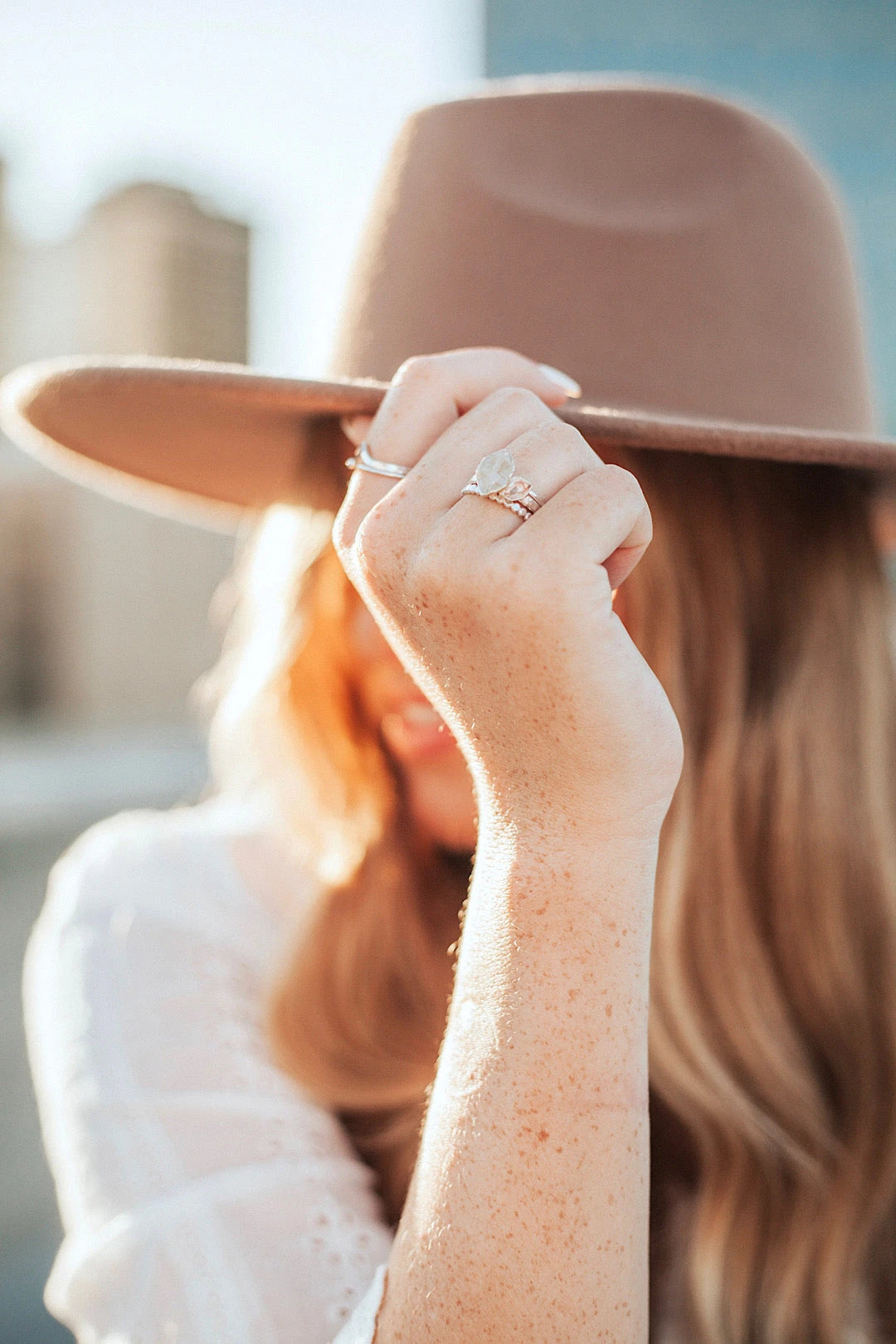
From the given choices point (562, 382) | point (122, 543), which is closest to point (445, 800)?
point (562, 382)

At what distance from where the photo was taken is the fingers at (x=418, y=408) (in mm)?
745

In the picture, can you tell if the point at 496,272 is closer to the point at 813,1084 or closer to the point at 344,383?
the point at 344,383

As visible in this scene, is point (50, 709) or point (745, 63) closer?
point (745, 63)

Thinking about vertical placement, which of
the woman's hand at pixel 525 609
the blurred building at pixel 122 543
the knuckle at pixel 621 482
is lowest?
the blurred building at pixel 122 543

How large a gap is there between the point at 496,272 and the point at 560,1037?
29.0 inches

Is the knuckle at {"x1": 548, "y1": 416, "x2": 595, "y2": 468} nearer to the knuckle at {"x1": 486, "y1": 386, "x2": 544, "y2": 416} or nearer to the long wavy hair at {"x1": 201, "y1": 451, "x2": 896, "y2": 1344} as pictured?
the knuckle at {"x1": 486, "y1": 386, "x2": 544, "y2": 416}

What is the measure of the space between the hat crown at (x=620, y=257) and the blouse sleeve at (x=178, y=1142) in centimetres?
78

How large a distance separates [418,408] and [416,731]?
0.68 meters

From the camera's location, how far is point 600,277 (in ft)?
3.30

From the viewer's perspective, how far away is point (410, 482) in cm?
68

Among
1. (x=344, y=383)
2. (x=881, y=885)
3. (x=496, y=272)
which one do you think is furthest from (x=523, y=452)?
(x=881, y=885)

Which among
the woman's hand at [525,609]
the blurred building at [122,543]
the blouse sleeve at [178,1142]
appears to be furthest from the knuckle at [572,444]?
the blurred building at [122,543]

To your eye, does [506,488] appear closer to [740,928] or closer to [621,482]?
[621,482]

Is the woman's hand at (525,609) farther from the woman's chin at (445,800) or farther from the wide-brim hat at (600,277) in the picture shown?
the woman's chin at (445,800)
